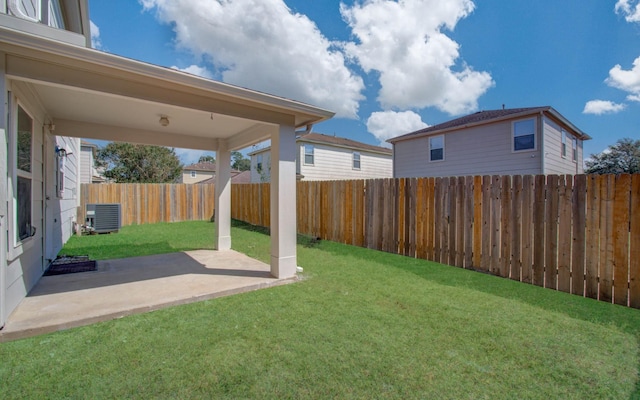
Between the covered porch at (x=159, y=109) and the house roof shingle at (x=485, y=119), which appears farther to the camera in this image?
the house roof shingle at (x=485, y=119)

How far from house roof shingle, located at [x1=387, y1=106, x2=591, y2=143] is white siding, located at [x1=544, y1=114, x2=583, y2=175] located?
37 centimetres

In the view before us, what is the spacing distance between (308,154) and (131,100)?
13.8 m

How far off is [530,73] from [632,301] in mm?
12619

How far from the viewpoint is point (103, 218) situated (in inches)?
402

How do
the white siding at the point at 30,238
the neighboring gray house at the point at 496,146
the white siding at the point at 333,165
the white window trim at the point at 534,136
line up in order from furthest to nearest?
the white siding at the point at 333,165 → the neighboring gray house at the point at 496,146 → the white window trim at the point at 534,136 → the white siding at the point at 30,238

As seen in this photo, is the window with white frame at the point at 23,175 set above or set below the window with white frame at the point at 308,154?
below

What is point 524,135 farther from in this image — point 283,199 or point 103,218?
point 103,218

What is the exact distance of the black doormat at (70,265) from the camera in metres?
5.05

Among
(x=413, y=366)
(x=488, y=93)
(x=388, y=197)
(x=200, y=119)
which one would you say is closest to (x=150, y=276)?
(x=200, y=119)

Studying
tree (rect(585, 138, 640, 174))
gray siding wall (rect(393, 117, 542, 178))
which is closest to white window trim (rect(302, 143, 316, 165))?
gray siding wall (rect(393, 117, 542, 178))

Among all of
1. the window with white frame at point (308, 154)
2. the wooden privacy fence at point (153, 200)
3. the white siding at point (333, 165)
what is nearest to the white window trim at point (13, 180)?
the wooden privacy fence at point (153, 200)

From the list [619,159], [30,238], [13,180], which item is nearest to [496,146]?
[13,180]

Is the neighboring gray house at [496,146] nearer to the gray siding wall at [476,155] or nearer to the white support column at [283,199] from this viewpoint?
the gray siding wall at [476,155]

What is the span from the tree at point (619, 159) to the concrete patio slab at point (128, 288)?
29568 mm
